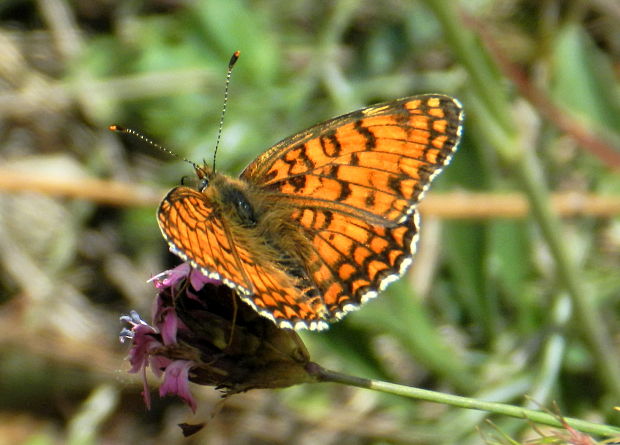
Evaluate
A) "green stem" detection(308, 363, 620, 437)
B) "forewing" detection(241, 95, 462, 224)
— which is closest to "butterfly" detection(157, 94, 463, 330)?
"forewing" detection(241, 95, 462, 224)

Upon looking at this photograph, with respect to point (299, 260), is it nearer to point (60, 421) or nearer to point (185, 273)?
point (185, 273)

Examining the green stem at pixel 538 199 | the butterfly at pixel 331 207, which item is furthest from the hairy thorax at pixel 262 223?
the green stem at pixel 538 199

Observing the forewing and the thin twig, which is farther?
the thin twig

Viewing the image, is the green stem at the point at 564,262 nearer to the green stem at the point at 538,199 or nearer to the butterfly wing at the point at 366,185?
the green stem at the point at 538,199

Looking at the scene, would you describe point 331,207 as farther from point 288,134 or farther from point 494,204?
point 288,134

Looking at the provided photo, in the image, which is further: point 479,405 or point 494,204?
point 494,204

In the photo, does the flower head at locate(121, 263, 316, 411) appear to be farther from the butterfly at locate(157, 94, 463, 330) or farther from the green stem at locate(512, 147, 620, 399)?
the green stem at locate(512, 147, 620, 399)

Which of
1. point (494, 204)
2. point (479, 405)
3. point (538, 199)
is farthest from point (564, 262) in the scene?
point (479, 405)
